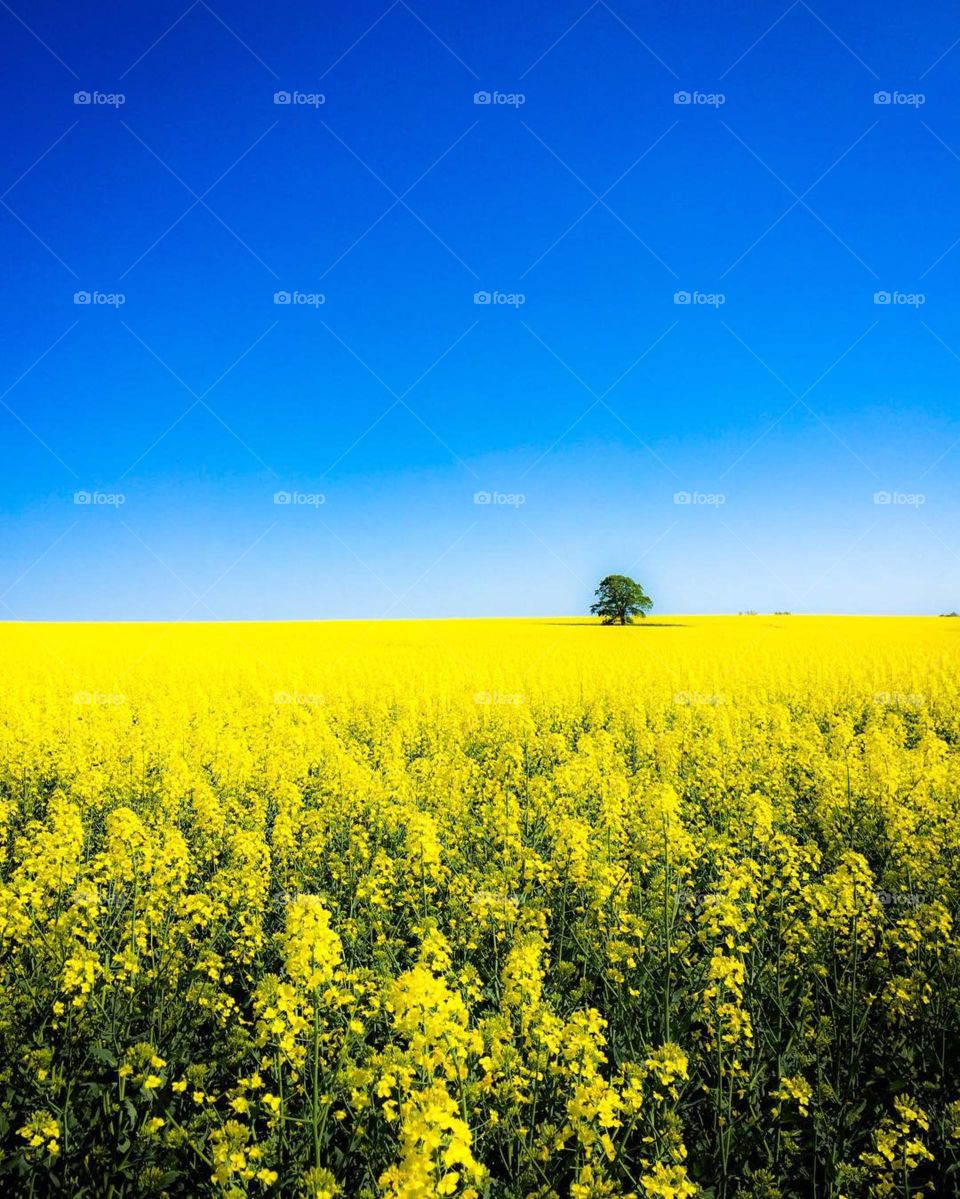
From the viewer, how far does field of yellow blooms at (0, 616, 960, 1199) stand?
3.48 meters

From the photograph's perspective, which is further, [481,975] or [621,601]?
[621,601]

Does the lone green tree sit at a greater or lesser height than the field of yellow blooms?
greater

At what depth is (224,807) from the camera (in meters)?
8.35

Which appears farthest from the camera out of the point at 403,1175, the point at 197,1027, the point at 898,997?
→ the point at 197,1027

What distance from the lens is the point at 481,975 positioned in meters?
5.62

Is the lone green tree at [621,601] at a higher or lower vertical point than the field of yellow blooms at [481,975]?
higher

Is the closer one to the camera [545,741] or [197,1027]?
[197,1027]

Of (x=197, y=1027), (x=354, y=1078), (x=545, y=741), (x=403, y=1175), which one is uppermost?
(x=545, y=741)

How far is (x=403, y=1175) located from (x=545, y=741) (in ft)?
34.0

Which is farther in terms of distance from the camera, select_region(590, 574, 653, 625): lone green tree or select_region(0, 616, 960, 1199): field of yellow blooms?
select_region(590, 574, 653, 625): lone green tree

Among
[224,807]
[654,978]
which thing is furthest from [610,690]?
[654,978]

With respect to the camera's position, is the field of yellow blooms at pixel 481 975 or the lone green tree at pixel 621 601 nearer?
the field of yellow blooms at pixel 481 975

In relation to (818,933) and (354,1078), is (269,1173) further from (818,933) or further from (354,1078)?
(818,933)

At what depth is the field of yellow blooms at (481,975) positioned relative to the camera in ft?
11.4
